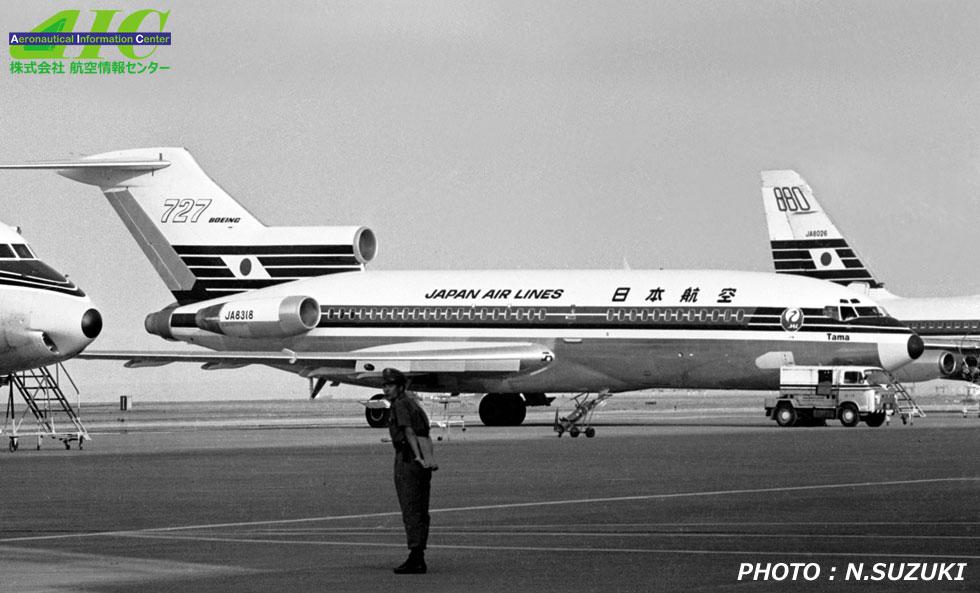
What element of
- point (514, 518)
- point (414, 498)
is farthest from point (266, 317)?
point (414, 498)

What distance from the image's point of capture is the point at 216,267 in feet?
192

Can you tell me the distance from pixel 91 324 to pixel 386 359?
20.1m

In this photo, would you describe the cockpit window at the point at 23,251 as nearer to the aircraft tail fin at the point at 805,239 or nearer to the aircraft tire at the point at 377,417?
the aircraft tire at the point at 377,417

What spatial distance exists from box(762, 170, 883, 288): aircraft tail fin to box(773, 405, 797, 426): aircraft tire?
79.2 feet

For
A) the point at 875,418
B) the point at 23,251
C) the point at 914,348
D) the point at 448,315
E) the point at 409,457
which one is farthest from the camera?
the point at 448,315

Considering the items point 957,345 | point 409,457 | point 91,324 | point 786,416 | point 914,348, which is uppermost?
point 91,324

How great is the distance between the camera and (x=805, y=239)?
243 feet

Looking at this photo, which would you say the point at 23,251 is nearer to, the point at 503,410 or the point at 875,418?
the point at 503,410

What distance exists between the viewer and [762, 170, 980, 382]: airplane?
66.4 meters

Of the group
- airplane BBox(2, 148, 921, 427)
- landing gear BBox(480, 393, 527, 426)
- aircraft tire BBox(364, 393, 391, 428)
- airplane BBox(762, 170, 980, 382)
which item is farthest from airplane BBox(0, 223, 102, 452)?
airplane BBox(762, 170, 980, 382)

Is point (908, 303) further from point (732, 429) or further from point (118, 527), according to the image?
point (118, 527)

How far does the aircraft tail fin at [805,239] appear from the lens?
73.1 meters

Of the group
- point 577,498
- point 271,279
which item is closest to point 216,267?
point 271,279

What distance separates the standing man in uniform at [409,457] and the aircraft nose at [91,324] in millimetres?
17961
